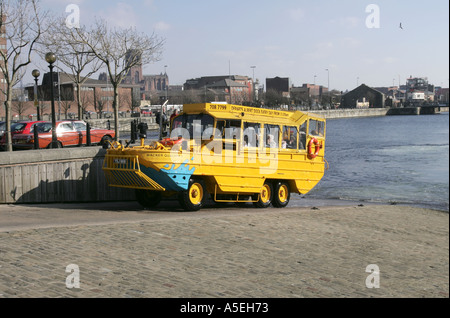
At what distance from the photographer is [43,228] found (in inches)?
411

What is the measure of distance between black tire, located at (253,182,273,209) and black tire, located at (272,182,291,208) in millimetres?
166

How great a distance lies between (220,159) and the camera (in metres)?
14.9

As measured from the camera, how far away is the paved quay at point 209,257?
24.1 ft

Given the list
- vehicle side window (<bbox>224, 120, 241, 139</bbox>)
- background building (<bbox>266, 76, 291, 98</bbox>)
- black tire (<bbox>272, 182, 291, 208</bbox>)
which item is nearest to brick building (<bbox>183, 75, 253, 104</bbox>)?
background building (<bbox>266, 76, 291, 98</bbox>)

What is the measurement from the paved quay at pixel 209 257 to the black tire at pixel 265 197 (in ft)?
8.47

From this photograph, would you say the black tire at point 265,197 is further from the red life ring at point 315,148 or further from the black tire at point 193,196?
the black tire at point 193,196

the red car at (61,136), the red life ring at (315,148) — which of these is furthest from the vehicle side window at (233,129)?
the red car at (61,136)

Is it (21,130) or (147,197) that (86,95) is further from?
(147,197)

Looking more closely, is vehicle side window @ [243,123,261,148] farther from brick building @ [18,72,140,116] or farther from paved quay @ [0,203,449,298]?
brick building @ [18,72,140,116]

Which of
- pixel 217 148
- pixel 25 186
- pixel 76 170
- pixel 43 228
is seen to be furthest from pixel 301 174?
pixel 43 228

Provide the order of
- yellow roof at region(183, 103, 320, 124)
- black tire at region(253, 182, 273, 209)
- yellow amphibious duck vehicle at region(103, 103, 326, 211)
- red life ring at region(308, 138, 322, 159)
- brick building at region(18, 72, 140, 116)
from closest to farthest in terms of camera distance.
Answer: yellow amphibious duck vehicle at region(103, 103, 326, 211)
yellow roof at region(183, 103, 320, 124)
black tire at region(253, 182, 273, 209)
red life ring at region(308, 138, 322, 159)
brick building at region(18, 72, 140, 116)

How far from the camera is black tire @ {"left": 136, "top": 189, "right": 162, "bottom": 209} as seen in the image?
15766mm

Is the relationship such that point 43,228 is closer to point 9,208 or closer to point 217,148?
point 9,208

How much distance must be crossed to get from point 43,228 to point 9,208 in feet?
13.5
